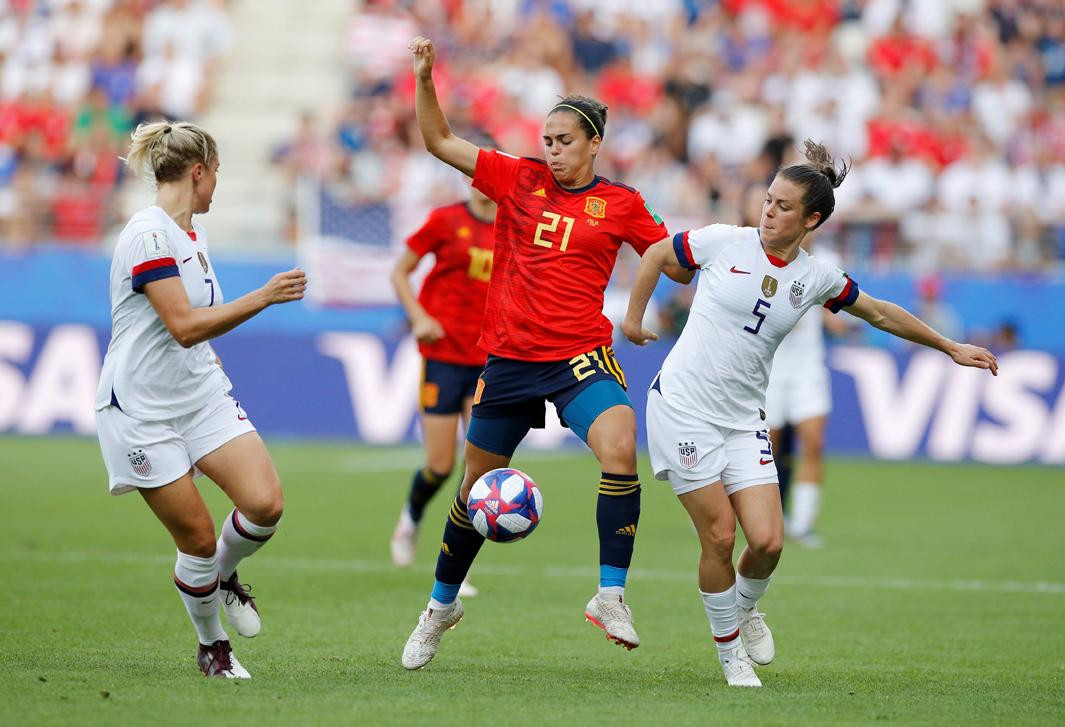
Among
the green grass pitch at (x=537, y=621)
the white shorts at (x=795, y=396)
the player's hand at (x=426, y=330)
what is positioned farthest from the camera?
the white shorts at (x=795, y=396)

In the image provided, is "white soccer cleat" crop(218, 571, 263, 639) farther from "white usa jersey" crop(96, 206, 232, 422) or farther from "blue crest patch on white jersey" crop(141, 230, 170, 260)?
"blue crest patch on white jersey" crop(141, 230, 170, 260)

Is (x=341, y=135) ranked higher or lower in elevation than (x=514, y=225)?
lower

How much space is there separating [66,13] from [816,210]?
22.2 metres

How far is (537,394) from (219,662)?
189 cm

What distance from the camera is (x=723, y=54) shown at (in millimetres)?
23750

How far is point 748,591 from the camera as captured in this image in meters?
7.21

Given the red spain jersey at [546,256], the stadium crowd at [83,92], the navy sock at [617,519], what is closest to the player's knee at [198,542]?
the red spain jersey at [546,256]

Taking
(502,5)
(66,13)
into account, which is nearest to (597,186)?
(502,5)

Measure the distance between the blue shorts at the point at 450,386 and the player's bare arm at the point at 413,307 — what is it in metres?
0.30

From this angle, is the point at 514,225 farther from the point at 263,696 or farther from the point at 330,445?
the point at 330,445

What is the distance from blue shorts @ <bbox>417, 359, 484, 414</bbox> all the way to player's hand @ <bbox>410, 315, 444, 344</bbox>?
53 cm

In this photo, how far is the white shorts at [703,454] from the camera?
6.90 meters

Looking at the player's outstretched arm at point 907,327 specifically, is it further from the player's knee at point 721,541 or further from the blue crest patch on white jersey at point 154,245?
the blue crest patch on white jersey at point 154,245

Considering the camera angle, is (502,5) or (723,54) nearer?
(723,54)
